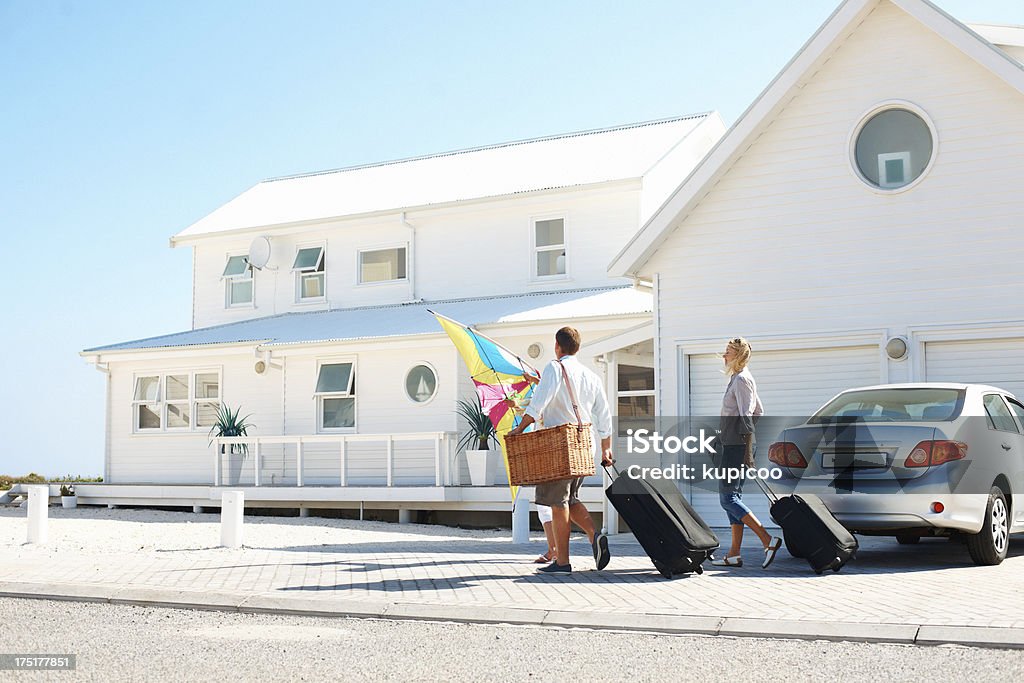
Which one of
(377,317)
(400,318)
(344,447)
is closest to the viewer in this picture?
(344,447)

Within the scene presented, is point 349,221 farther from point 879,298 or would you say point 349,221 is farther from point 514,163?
point 879,298

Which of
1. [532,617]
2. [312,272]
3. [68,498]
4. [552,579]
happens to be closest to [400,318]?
[312,272]

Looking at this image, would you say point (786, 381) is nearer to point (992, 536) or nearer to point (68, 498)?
point (992, 536)

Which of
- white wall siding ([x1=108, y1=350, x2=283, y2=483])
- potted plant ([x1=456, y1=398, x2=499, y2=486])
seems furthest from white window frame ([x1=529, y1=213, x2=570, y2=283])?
white wall siding ([x1=108, y1=350, x2=283, y2=483])

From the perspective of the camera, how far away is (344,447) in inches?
814

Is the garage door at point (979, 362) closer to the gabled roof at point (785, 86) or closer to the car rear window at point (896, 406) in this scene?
the gabled roof at point (785, 86)

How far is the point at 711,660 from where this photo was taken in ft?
20.2

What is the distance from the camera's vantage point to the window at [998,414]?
397 inches

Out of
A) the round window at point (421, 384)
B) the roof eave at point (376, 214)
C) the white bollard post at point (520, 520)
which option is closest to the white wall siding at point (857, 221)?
the white bollard post at point (520, 520)

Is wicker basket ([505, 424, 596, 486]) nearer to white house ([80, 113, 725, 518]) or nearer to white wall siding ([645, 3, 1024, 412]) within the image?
white wall siding ([645, 3, 1024, 412])

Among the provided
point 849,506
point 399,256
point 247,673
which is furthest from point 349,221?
point 247,673

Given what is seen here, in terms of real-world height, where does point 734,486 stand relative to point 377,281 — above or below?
below

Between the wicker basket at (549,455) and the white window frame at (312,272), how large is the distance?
Answer: 16684mm

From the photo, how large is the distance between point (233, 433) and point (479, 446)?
18.3ft
